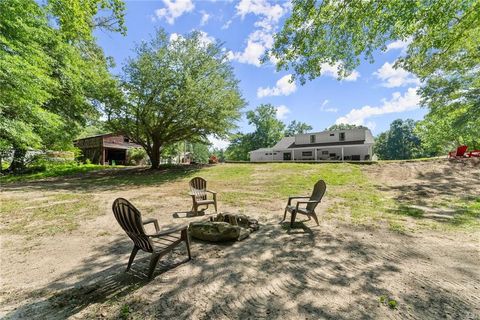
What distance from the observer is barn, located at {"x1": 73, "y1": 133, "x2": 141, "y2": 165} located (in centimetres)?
2877

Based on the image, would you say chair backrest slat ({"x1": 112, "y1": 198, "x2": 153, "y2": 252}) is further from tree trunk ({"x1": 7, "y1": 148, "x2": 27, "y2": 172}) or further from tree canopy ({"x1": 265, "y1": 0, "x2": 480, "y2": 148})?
tree trunk ({"x1": 7, "y1": 148, "x2": 27, "y2": 172})

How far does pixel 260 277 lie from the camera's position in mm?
3320

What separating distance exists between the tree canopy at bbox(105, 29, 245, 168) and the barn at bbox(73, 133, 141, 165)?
471 inches

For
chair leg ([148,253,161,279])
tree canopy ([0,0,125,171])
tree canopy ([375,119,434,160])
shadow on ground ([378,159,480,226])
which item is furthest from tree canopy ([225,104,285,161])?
chair leg ([148,253,161,279])

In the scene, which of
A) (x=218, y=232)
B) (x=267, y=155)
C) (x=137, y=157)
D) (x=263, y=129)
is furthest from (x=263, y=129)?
(x=218, y=232)

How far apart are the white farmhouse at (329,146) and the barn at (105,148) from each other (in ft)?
66.9

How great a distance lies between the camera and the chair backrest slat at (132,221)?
324cm

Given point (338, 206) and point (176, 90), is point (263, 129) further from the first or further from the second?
point (338, 206)

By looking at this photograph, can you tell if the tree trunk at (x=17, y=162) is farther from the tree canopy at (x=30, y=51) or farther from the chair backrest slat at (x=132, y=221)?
the chair backrest slat at (x=132, y=221)

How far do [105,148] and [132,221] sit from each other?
29846 millimetres

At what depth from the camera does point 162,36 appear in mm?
16859

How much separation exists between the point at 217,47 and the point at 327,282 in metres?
18.0

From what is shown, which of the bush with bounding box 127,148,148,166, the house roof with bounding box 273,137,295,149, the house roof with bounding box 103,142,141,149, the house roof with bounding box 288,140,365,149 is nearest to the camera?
the house roof with bounding box 288,140,365,149

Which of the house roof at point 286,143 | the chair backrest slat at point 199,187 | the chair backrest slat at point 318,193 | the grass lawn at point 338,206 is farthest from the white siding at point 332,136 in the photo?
the chair backrest slat at point 199,187
